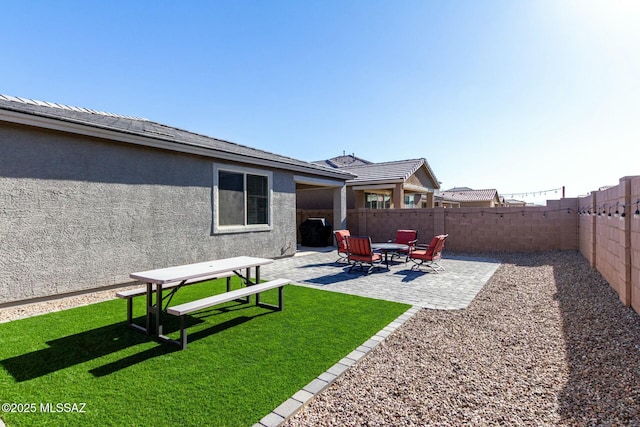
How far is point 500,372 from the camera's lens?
3.34 meters

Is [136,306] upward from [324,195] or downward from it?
downward

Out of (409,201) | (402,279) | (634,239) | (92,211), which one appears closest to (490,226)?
(402,279)

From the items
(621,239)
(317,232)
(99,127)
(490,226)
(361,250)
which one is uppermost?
(99,127)

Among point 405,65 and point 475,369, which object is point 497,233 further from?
point 475,369

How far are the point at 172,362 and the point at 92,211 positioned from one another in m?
4.63

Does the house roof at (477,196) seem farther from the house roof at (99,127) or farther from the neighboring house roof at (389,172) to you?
the house roof at (99,127)

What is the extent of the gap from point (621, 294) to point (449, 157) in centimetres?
1709

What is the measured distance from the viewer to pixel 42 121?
5586 mm

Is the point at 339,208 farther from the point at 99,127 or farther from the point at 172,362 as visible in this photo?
the point at 172,362

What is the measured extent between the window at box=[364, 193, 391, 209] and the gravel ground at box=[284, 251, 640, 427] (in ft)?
52.3

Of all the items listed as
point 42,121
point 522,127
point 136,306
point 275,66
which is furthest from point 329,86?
point 136,306

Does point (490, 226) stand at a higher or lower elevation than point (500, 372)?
higher

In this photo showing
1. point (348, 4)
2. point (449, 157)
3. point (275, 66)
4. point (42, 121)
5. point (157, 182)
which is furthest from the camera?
point (449, 157)

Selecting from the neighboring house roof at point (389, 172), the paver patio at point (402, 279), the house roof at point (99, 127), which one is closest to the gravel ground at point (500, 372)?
the paver patio at point (402, 279)
